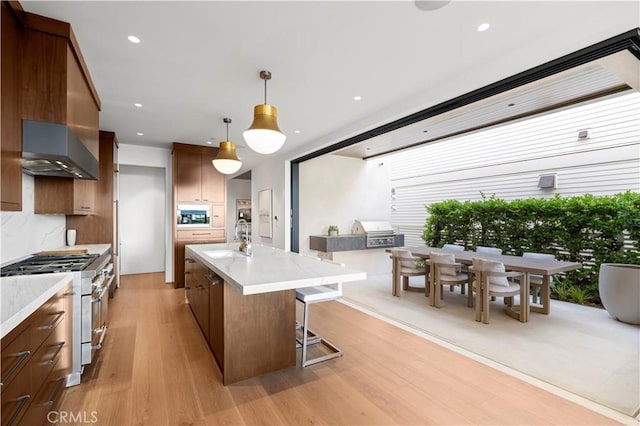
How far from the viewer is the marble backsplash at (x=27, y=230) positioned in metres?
2.54

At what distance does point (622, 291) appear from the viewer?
147 inches

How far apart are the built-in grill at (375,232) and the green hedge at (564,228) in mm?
1424

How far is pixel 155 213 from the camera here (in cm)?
677

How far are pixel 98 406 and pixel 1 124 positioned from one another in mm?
1931

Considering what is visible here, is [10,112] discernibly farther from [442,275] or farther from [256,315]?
[442,275]

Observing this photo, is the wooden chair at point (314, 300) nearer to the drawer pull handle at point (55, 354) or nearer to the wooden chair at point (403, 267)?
the drawer pull handle at point (55, 354)

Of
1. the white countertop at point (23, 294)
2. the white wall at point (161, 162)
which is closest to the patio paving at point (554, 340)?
the white countertop at point (23, 294)

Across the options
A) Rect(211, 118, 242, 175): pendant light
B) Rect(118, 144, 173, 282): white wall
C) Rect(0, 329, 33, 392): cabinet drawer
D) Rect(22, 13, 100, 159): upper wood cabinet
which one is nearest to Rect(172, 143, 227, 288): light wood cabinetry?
Rect(118, 144, 173, 282): white wall

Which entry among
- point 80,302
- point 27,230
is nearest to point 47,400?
point 80,302

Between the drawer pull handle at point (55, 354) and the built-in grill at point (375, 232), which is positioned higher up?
the built-in grill at point (375, 232)

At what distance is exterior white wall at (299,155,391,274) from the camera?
679 centimetres

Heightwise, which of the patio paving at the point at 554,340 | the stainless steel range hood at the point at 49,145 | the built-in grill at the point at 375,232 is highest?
the stainless steel range hood at the point at 49,145

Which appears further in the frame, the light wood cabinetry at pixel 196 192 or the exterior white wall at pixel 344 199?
the exterior white wall at pixel 344 199

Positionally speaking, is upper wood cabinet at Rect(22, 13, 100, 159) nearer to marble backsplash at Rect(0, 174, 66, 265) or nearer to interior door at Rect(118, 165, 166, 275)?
marble backsplash at Rect(0, 174, 66, 265)
